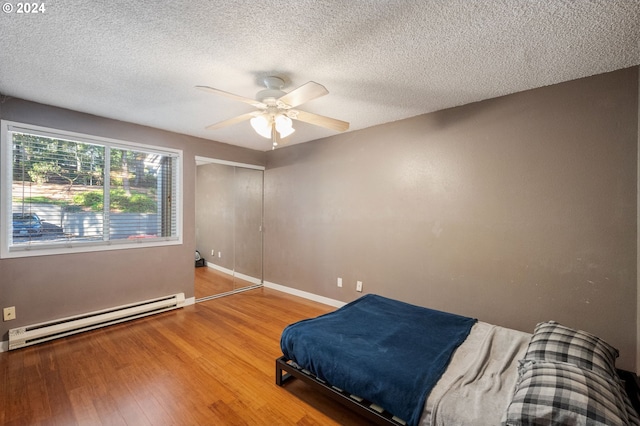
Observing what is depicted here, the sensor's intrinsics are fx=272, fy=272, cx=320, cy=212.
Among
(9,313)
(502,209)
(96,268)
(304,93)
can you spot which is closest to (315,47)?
(304,93)

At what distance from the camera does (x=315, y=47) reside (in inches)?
70.8

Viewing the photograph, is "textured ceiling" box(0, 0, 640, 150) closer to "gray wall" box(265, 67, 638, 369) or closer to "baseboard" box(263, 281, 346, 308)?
"gray wall" box(265, 67, 638, 369)

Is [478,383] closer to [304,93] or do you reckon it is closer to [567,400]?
[567,400]

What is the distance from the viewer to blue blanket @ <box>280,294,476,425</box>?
153 cm

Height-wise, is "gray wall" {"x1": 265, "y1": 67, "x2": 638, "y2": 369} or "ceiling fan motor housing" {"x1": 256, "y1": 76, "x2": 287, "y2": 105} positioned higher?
"ceiling fan motor housing" {"x1": 256, "y1": 76, "x2": 287, "y2": 105}

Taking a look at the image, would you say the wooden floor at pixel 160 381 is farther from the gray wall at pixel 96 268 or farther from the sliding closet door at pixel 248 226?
the sliding closet door at pixel 248 226

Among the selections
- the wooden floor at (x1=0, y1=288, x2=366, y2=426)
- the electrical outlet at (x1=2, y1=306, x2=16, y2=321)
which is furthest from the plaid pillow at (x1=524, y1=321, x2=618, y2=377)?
the electrical outlet at (x1=2, y1=306, x2=16, y2=321)

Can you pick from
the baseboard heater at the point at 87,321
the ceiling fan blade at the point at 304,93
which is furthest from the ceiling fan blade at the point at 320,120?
the baseboard heater at the point at 87,321

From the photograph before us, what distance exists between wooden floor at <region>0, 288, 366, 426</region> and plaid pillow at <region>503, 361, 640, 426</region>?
1.03 m

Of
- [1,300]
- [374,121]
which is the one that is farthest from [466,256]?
[1,300]

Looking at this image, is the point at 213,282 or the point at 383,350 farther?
the point at 213,282

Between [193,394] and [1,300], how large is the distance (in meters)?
2.21

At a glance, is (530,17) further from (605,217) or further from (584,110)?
(605,217)

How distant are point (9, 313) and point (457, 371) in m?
3.93
